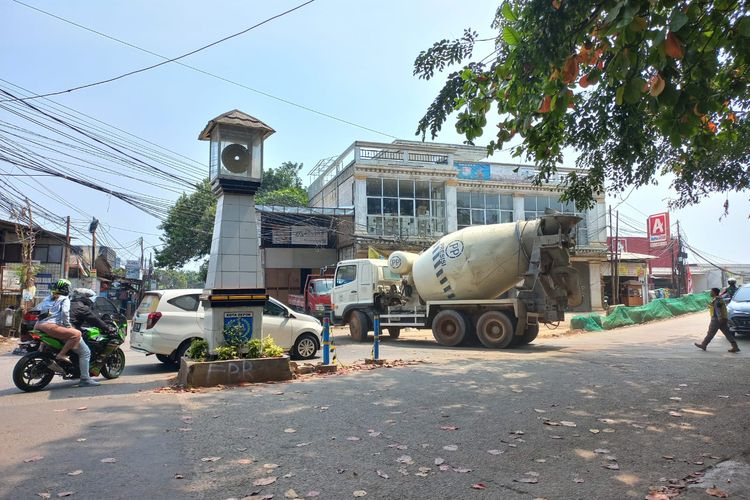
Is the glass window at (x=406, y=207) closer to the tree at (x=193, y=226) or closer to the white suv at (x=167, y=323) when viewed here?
the tree at (x=193, y=226)

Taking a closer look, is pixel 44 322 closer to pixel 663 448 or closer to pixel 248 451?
pixel 248 451

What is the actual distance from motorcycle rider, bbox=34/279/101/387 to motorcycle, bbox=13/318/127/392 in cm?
11

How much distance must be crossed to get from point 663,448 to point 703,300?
1032 inches

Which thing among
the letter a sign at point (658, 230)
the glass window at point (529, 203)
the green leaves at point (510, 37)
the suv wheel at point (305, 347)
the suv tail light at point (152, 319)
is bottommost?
the suv wheel at point (305, 347)

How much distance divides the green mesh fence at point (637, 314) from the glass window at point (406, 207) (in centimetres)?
1028

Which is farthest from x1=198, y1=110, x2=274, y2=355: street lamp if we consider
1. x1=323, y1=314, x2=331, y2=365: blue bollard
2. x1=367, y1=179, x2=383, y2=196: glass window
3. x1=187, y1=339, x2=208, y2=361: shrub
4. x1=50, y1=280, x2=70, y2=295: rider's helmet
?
x1=367, y1=179, x2=383, y2=196: glass window

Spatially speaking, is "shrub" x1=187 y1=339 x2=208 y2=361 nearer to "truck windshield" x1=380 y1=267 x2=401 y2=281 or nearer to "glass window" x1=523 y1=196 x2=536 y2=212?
"truck windshield" x1=380 y1=267 x2=401 y2=281

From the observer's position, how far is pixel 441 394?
6.73 meters

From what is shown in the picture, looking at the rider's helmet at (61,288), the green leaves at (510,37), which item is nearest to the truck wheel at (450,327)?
the rider's helmet at (61,288)

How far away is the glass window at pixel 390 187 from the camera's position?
2723 cm

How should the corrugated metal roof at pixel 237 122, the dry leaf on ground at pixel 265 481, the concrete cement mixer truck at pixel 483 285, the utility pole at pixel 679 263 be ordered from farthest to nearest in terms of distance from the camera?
the utility pole at pixel 679 263 → the concrete cement mixer truck at pixel 483 285 → the corrugated metal roof at pixel 237 122 → the dry leaf on ground at pixel 265 481

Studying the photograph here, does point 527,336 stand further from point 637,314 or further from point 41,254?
point 41,254

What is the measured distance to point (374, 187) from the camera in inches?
1069

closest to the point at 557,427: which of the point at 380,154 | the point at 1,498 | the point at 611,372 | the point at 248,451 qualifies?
the point at 248,451
